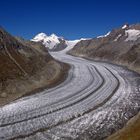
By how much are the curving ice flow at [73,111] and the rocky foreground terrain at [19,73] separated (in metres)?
2.59

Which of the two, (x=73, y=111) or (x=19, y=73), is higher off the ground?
(x=19, y=73)

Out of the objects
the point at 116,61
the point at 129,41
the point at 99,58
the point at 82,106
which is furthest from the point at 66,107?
the point at 129,41

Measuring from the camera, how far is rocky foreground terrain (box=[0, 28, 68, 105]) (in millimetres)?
49156

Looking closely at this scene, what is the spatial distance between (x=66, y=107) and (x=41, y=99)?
217 inches

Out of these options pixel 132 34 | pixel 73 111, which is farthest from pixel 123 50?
pixel 73 111

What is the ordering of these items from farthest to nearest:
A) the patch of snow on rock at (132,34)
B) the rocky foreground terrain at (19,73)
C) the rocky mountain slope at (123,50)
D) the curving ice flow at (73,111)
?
the patch of snow on rock at (132,34)
the rocky mountain slope at (123,50)
the rocky foreground terrain at (19,73)
the curving ice flow at (73,111)

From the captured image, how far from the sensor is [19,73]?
55812 mm

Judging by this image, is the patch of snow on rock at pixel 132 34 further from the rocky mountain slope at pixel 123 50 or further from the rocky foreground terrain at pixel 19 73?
the rocky foreground terrain at pixel 19 73

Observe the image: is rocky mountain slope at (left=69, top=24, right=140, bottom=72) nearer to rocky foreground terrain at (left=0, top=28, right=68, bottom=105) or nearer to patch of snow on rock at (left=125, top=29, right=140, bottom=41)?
patch of snow on rock at (left=125, top=29, right=140, bottom=41)

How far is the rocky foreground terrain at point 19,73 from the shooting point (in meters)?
49.2

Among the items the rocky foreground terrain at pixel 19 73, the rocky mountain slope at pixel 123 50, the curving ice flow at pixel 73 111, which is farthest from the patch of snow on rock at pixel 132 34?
the curving ice flow at pixel 73 111

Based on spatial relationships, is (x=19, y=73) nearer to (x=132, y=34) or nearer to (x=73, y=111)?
(x=73, y=111)

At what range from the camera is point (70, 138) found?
101ft

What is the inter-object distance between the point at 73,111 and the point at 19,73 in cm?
1864
